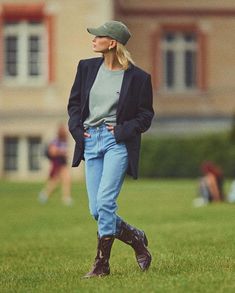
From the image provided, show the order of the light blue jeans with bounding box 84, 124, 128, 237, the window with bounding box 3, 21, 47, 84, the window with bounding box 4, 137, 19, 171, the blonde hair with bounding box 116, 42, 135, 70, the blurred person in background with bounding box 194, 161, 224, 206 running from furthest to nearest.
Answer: the window with bounding box 3, 21, 47, 84, the window with bounding box 4, 137, 19, 171, the blurred person in background with bounding box 194, 161, 224, 206, the blonde hair with bounding box 116, 42, 135, 70, the light blue jeans with bounding box 84, 124, 128, 237

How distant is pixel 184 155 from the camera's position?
36688 millimetres

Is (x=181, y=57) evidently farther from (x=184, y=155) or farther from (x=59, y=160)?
(x=59, y=160)

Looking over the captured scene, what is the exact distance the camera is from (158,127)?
40000 mm

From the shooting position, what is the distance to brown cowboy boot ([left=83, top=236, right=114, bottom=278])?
10320 millimetres

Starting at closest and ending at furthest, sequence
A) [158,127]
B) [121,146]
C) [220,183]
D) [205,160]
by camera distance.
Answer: [121,146] → [220,183] → [205,160] → [158,127]

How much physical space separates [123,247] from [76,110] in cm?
439

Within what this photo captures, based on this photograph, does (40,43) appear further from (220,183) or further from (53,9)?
(220,183)

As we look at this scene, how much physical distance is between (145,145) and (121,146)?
26417mm

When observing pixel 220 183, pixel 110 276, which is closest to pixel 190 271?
pixel 110 276

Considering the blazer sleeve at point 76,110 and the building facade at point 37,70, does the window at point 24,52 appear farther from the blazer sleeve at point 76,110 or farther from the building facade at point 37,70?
the blazer sleeve at point 76,110

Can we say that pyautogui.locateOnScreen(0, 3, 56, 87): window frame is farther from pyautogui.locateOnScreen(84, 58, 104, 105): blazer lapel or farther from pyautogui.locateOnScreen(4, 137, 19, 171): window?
pyautogui.locateOnScreen(84, 58, 104, 105): blazer lapel

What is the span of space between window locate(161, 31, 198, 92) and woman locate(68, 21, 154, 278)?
31.1 metres

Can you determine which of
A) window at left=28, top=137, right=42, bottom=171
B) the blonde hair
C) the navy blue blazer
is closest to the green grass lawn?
the navy blue blazer

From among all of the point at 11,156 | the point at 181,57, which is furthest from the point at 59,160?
the point at 181,57
